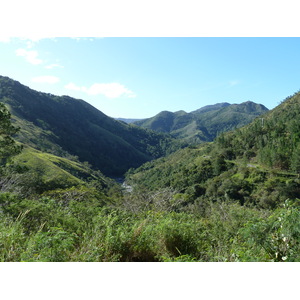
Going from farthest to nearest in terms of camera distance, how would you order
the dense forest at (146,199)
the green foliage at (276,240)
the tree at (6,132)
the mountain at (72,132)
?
the mountain at (72,132), the tree at (6,132), the dense forest at (146,199), the green foliage at (276,240)

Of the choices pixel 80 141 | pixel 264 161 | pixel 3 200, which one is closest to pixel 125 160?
pixel 80 141

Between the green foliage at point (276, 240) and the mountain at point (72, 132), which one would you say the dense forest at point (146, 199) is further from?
the mountain at point (72, 132)

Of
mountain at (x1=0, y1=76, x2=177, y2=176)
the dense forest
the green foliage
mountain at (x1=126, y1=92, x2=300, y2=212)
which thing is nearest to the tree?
the dense forest

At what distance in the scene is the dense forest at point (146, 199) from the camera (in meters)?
3.53

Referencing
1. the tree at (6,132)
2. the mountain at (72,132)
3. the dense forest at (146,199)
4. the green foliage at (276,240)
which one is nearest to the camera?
the green foliage at (276,240)

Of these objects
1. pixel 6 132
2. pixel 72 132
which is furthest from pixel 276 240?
pixel 72 132

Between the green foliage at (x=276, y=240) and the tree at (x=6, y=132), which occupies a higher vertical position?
the tree at (x=6, y=132)

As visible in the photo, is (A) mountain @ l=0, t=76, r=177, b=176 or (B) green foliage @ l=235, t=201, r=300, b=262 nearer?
(B) green foliage @ l=235, t=201, r=300, b=262

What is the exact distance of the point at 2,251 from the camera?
3.22 metres

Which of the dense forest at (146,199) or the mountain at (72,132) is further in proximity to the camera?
the mountain at (72,132)

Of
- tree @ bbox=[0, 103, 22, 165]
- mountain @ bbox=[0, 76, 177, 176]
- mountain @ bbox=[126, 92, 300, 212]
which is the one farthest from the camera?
mountain @ bbox=[0, 76, 177, 176]

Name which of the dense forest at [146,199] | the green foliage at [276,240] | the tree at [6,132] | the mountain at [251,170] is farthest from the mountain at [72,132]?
the green foliage at [276,240]

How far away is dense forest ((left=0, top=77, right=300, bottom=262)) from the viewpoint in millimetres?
3533

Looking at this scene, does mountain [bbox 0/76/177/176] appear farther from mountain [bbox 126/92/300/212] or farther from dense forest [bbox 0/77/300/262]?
mountain [bbox 126/92/300/212]
